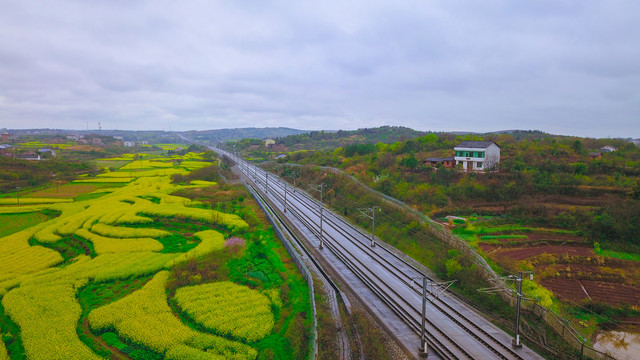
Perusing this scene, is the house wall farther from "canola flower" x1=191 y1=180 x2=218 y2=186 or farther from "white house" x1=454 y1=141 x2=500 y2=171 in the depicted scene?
"canola flower" x1=191 y1=180 x2=218 y2=186

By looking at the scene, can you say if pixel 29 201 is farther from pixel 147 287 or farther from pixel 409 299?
pixel 409 299

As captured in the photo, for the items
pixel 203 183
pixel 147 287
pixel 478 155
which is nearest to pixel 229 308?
pixel 147 287

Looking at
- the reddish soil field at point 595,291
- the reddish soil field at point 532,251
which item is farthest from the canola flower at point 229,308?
the reddish soil field at point 595,291

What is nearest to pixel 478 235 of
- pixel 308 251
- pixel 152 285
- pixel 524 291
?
pixel 524 291

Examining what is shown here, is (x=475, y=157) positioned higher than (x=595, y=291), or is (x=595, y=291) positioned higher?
(x=475, y=157)

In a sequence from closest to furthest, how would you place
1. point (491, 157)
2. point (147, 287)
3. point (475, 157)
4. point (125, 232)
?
point (147, 287) < point (125, 232) < point (491, 157) < point (475, 157)

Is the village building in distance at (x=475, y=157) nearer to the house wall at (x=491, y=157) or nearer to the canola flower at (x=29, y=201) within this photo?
the house wall at (x=491, y=157)

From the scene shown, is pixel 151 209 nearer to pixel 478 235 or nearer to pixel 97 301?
pixel 97 301
